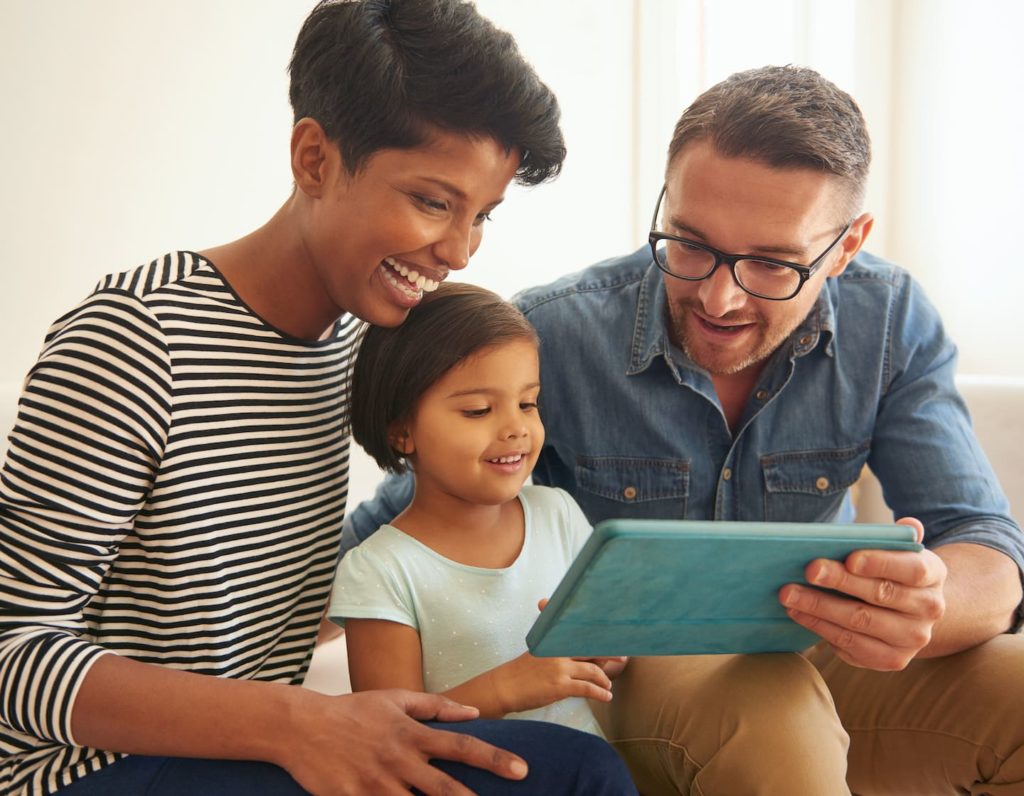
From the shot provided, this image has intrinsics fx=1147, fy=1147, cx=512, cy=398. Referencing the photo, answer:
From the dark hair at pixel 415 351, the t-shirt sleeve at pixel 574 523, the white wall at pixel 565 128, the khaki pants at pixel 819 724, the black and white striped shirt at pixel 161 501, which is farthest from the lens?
the white wall at pixel 565 128

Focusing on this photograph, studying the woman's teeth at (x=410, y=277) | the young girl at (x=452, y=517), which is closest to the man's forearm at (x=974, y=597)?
the young girl at (x=452, y=517)

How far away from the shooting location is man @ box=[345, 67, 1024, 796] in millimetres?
1364

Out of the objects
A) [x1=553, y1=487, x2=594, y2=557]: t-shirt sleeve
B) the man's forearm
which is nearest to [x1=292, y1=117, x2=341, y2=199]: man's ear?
[x1=553, y1=487, x2=594, y2=557]: t-shirt sleeve

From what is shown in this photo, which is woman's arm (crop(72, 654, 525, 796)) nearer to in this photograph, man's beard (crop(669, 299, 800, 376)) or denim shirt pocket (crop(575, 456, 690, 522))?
denim shirt pocket (crop(575, 456, 690, 522))

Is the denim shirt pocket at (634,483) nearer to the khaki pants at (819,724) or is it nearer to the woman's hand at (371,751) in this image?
the khaki pants at (819,724)

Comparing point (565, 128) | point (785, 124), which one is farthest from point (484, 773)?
point (565, 128)

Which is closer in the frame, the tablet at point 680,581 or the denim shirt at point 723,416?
the tablet at point 680,581

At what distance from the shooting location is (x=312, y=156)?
130 centimetres

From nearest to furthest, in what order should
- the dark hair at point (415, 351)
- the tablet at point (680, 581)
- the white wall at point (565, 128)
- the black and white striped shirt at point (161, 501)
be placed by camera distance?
the tablet at point (680, 581) → the black and white striped shirt at point (161, 501) → the dark hair at point (415, 351) → the white wall at point (565, 128)

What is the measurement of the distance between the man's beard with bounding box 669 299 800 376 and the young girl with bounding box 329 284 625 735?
1.05 feet

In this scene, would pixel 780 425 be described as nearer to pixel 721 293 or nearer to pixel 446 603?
pixel 721 293

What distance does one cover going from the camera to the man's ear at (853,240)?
165 cm

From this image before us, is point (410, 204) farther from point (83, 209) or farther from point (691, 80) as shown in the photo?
point (691, 80)

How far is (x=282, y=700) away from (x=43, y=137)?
1271mm
